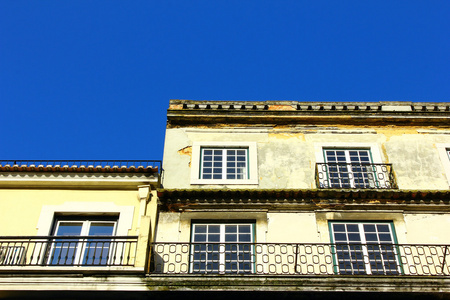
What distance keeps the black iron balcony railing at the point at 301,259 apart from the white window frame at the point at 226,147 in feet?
7.34

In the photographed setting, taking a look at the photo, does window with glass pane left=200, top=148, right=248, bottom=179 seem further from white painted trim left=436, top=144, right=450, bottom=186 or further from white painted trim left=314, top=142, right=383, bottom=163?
white painted trim left=436, top=144, right=450, bottom=186

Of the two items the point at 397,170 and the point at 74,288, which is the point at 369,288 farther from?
the point at 74,288

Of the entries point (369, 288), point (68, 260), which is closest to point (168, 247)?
point (68, 260)

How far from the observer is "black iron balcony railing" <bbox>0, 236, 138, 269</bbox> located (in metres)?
13.7

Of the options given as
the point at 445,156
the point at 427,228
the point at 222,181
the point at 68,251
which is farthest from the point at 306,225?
the point at 68,251

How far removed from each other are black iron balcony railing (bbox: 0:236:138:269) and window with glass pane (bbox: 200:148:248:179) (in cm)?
319

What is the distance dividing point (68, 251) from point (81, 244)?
0.35 meters

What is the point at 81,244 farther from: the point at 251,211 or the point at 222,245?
the point at 251,211

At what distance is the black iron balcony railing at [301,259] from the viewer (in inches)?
544

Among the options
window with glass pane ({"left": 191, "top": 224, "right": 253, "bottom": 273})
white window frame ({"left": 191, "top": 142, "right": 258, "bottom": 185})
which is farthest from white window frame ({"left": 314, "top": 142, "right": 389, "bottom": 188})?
window with glass pane ({"left": 191, "top": 224, "right": 253, "bottom": 273})

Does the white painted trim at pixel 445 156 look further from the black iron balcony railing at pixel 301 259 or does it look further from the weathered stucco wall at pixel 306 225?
the black iron balcony railing at pixel 301 259

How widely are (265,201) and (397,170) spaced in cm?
401

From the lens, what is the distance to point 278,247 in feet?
47.1

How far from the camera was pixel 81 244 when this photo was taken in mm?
14281
